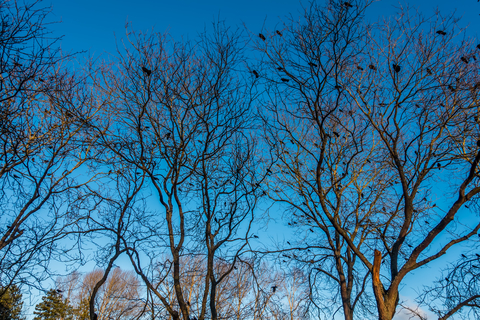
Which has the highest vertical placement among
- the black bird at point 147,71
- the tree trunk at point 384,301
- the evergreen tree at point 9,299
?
the black bird at point 147,71

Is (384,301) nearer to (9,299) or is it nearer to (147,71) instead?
(147,71)

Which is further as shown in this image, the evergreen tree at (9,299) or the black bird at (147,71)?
the evergreen tree at (9,299)

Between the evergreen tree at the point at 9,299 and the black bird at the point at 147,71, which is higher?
the black bird at the point at 147,71

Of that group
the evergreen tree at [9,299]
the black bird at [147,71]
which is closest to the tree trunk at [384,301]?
the black bird at [147,71]

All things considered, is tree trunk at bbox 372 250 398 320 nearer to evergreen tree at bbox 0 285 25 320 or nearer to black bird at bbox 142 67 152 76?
black bird at bbox 142 67 152 76

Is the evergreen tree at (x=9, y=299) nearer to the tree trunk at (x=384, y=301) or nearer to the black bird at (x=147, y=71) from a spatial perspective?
the black bird at (x=147, y=71)

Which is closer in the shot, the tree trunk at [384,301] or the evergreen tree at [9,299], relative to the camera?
the tree trunk at [384,301]

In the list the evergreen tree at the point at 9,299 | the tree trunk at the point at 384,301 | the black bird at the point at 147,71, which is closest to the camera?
the black bird at the point at 147,71

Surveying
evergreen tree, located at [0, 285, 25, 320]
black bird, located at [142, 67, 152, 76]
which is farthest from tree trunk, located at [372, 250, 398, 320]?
evergreen tree, located at [0, 285, 25, 320]

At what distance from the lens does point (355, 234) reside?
25.0 feet

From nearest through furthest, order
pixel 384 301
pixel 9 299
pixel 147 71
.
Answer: pixel 147 71 < pixel 384 301 < pixel 9 299

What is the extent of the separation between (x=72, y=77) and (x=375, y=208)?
25.4 feet

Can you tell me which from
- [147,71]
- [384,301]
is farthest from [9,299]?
[384,301]

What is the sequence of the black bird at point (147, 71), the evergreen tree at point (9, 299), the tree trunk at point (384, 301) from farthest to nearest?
the evergreen tree at point (9, 299) → the tree trunk at point (384, 301) → the black bird at point (147, 71)
